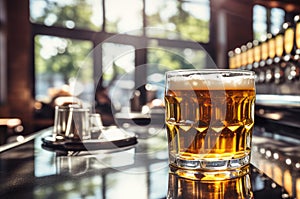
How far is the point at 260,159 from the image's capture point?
2.56ft

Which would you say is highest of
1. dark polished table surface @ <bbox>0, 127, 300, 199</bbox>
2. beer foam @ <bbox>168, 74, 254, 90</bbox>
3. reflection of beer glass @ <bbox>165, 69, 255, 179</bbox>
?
beer foam @ <bbox>168, 74, 254, 90</bbox>

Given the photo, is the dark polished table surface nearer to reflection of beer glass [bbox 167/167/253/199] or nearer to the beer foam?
reflection of beer glass [bbox 167/167/253/199]

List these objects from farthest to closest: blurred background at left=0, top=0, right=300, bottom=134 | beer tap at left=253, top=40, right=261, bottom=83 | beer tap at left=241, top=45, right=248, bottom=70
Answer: blurred background at left=0, top=0, right=300, bottom=134
beer tap at left=241, top=45, right=248, bottom=70
beer tap at left=253, top=40, right=261, bottom=83

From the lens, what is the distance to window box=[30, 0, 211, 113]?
20.0 ft

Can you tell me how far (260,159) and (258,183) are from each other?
0.26m

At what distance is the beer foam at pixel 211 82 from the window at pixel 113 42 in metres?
4.84

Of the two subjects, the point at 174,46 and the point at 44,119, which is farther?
the point at 174,46

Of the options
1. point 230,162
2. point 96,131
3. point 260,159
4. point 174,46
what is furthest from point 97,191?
point 174,46

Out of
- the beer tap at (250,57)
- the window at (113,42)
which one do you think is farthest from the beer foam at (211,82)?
the window at (113,42)

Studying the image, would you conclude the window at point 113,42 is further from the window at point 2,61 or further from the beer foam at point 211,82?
the beer foam at point 211,82

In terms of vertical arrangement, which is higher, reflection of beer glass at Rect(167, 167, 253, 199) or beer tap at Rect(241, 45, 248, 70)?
beer tap at Rect(241, 45, 248, 70)

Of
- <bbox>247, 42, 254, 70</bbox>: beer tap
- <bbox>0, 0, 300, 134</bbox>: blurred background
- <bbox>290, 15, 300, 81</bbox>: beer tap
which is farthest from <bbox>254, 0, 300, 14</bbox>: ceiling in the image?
<bbox>290, 15, 300, 81</bbox>: beer tap

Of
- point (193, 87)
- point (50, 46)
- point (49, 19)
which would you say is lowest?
point (193, 87)

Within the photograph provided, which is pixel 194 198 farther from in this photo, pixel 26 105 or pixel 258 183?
pixel 26 105
